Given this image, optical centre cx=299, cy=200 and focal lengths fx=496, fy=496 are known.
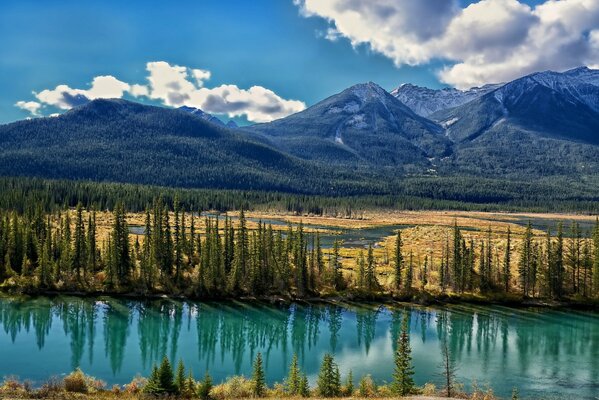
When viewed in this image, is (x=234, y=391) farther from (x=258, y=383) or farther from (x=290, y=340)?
(x=290, y=340)

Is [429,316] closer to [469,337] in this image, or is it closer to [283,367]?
[469,337]

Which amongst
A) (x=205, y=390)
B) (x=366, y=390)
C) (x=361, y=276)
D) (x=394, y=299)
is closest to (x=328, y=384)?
(x=366, y=390)

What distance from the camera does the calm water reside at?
6131 cm

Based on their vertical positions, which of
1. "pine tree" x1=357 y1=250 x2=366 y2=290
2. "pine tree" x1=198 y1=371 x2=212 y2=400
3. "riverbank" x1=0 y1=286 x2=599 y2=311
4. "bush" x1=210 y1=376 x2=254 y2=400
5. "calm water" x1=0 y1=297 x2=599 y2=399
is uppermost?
"pine tree" x1=357 y1=250 x2=366 y2=290

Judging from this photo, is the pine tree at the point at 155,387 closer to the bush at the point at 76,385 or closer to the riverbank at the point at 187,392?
the riverbank at the point at 187,392

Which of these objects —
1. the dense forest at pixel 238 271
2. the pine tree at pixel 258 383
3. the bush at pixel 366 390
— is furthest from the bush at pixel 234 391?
the dense forest at pixel 238 271

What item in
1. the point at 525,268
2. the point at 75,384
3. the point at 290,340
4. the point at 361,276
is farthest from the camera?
the point at 525,268

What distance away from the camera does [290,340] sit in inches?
2950

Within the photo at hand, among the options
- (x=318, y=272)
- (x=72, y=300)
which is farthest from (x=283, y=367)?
(x=72, y=300)

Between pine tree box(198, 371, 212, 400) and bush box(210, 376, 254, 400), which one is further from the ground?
pine tree box(198, 371, 212, 400)

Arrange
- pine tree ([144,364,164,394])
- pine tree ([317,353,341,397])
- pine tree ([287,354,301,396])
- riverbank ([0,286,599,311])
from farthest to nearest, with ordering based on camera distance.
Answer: riverbank ([0,286,599,311]), pine tree ([287,354,301,396]), pine tree ([317,353,341,397]), pine tree ([144,364,164,394])

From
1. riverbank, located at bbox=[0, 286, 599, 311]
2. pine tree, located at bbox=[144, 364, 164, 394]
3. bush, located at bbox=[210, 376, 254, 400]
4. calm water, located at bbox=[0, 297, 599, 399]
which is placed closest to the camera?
pine tree, located at bbox=[144, 364, 164, 394]

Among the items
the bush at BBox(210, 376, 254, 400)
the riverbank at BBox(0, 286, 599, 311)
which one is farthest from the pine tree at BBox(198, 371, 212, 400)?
the riverbank at BBox(0, 286, 599, 311)

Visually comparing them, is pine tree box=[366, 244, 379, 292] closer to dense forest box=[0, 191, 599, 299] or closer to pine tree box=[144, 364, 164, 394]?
dense forest box=[0, 191, 599, 299]
